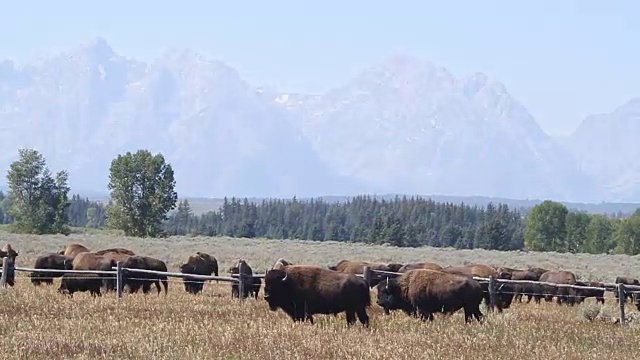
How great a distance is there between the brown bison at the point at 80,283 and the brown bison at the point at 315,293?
749cm

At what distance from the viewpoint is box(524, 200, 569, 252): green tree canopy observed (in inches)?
5074

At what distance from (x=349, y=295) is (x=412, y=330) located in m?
1.67

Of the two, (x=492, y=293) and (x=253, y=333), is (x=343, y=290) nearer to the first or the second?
(x=253, y=333)

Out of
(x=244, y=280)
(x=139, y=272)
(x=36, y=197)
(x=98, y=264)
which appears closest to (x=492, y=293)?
(x=244, y=280)

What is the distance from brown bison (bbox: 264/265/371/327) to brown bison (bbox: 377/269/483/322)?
1655mm

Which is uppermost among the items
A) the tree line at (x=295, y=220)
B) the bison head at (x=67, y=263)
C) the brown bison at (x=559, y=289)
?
the tree line at (x=295, y=220)

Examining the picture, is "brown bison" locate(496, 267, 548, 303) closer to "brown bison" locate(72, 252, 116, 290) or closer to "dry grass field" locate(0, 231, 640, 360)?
"dry grass field" locate(0, 231, 640, 360)

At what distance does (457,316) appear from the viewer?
65.4 ft

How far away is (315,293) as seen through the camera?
18.3 meters

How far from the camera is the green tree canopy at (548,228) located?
129m

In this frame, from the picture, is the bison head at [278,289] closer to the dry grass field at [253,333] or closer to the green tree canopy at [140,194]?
the dry grass field at [253,333]

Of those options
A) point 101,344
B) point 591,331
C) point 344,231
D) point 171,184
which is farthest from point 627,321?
point 344,231

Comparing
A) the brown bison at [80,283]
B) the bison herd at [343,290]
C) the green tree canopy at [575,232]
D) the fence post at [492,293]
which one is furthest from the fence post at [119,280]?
the green tree canopy at [575,232]

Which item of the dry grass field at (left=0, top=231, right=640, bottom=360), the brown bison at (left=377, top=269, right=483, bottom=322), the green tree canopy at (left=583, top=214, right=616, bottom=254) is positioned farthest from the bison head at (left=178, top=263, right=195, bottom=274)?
the green tree canopy at (left=583, top=214, right=616, bottom=254)
